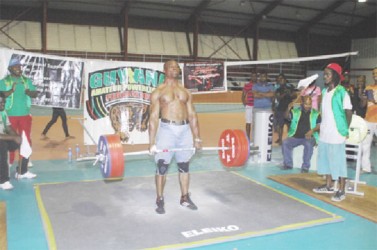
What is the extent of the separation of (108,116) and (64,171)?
1.06 meters

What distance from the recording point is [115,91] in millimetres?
5754

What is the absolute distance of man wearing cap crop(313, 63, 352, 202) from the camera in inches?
158

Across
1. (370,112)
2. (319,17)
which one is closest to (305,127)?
(370,112)

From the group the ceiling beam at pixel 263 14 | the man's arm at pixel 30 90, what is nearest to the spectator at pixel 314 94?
the man's arm at pixel 30 90

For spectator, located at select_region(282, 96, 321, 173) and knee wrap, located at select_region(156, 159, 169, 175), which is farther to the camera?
spectator, located at select_region(282, 96, 321, 173)

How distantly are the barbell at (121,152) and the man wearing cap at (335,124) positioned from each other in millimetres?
945

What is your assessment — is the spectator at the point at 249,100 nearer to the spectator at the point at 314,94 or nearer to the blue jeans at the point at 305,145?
the spectator at the point at 314,94

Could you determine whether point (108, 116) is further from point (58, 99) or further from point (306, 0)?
point (306, 0)

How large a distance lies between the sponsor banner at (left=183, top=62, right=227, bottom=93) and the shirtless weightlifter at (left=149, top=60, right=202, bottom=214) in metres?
2.41

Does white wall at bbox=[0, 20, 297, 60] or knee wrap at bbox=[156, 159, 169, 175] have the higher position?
white wall at bbox=[0, 20, 297, 60]

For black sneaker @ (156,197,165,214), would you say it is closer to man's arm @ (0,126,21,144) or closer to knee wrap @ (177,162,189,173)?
knee wrap @ (177,162,189,173)

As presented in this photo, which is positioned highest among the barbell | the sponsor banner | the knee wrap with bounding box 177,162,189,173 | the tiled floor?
the sponsor banner

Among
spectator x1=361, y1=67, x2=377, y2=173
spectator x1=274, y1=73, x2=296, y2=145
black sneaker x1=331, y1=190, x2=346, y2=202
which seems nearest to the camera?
black sneaker x1=331, y1=190, x2=346, y2=202

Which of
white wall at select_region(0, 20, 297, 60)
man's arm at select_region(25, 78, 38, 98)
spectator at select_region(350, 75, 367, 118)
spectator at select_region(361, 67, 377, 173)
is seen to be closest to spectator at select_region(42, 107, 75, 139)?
man's arm at select_region(25, 78, 38, 98)
